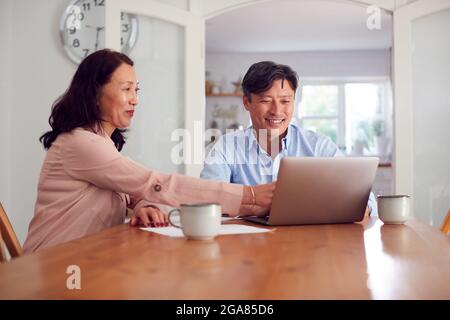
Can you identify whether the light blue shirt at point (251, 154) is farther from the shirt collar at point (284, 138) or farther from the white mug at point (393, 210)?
the white mug at point (393, 210)

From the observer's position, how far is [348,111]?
26.9ft

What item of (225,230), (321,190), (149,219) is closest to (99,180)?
(149,219)

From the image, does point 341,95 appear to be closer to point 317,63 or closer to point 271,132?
point 317,63

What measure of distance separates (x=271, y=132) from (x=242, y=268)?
148 centimetres

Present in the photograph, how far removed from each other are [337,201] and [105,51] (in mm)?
895

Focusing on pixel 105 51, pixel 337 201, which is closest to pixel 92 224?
pixel 105 51

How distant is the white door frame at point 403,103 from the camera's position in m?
3.57

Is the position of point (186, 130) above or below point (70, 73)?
below

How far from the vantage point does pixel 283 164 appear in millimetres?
1288

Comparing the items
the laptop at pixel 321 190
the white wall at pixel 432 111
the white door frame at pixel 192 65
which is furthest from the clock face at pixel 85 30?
the laptop at pixel 321 190

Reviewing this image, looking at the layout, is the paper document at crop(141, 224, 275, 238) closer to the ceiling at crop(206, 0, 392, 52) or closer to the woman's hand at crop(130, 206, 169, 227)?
the woman's hand at crop(130, 206, 169, 227)

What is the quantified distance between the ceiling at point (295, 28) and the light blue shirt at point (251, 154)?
327cm

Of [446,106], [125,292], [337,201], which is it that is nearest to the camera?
[125,292]

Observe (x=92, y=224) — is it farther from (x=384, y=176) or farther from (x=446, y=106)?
(x=384, y=176)
